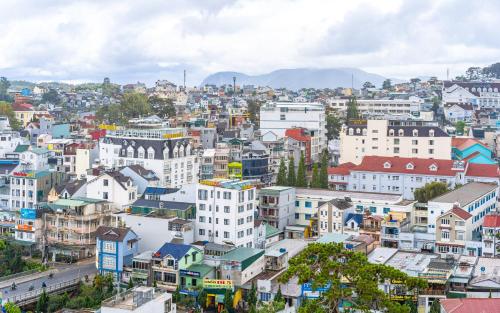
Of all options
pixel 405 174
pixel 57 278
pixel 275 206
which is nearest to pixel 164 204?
pixel 57 278

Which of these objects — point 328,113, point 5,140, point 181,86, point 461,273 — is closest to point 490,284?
point 461,273

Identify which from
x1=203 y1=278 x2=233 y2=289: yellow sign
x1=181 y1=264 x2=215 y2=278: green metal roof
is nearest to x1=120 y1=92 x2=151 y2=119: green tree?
x1=181 y1=264 x2=215 y2=278: green metal roof

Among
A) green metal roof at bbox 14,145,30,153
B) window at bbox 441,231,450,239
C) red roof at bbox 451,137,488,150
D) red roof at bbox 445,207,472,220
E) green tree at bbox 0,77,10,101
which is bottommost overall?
window at bbox 441,231,450,239

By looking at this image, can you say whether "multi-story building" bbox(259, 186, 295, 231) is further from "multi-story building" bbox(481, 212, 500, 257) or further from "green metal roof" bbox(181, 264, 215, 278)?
"multi-story building" bbox(481, 212, 500, 257)

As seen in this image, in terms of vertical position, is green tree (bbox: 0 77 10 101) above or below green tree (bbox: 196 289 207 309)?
above

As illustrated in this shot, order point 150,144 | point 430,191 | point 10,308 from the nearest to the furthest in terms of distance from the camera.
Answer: point 10,308
point 430,191
point 150,144

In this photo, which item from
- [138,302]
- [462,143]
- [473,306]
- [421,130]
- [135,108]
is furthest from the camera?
[135,108]

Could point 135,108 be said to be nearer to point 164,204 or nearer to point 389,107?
point 389,107
